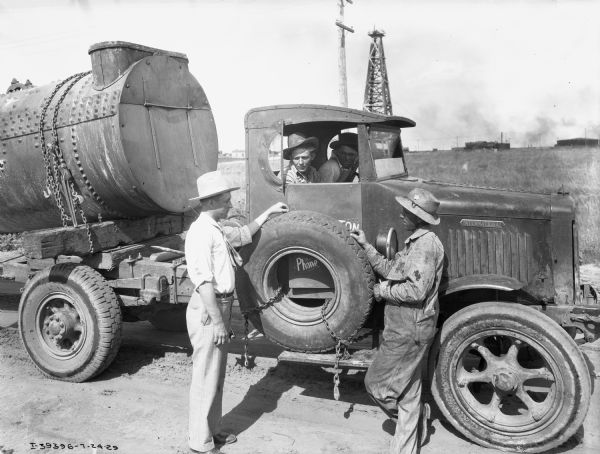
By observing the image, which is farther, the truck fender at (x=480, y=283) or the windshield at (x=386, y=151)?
the windshield at (x=386, y=151)

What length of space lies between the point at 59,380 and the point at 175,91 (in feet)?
10.9

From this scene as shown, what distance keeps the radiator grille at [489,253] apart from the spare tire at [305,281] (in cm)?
83

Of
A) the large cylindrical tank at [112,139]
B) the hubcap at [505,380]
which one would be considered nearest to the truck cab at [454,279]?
the hubcap at [505,380]

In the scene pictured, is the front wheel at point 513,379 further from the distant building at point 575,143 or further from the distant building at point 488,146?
the distant building at point 488,146

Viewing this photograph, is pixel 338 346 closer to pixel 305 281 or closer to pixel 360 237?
pixel 305 281

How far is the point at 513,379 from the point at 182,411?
9.07 ft

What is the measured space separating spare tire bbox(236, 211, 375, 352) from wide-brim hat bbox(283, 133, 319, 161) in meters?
0.81

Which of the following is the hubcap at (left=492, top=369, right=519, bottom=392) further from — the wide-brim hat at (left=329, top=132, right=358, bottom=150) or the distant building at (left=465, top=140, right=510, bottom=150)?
the distant building at (left=465, top=140, right=510, bottom=150)

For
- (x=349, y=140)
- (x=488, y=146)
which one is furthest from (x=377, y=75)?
(x=349, y=140)

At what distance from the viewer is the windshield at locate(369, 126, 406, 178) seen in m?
4.93

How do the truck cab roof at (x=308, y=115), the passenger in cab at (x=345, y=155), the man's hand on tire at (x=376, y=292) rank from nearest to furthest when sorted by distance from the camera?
the man's hand on tire at (x=376, y=292)
the truck cab roof at (x=308, y=115)
the passenger in cab at (x=345, y=155)

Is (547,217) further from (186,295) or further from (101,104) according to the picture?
(101,104)

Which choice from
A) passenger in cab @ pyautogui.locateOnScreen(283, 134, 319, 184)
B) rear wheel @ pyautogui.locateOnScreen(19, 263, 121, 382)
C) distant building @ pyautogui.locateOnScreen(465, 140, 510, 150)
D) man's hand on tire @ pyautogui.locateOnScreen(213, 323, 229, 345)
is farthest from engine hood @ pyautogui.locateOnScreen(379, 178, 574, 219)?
distant building @ pyautogui.locateOnScreen(465, 140, 510, 150)

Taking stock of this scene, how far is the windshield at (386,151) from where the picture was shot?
493cm
